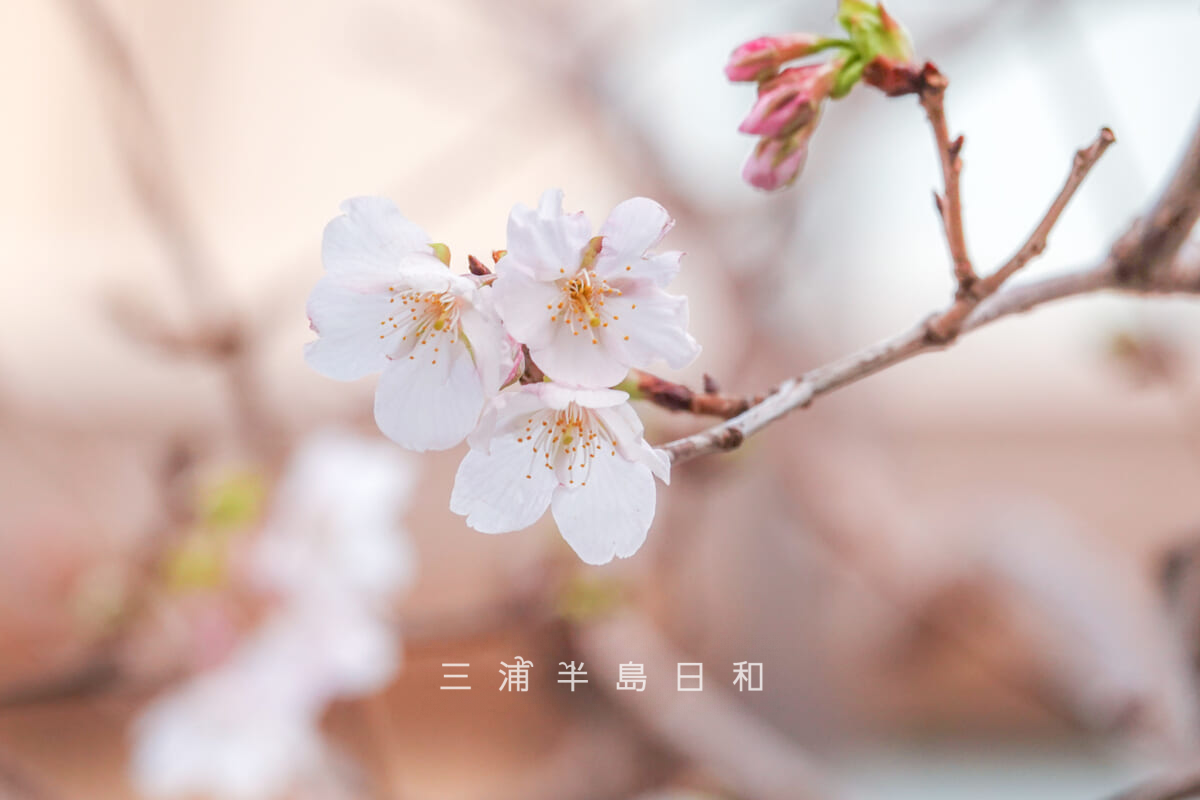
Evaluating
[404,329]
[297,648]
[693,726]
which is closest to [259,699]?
[297,648]

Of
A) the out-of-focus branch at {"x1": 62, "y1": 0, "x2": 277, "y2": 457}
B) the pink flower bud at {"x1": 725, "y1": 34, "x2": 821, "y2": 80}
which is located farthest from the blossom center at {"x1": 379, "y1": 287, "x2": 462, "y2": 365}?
the out-of-focus branch at {"x1": 62, "y1": 0, "x2": 277, "y2": 457}

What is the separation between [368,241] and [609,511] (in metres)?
0.09

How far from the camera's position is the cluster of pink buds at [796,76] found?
25 cm

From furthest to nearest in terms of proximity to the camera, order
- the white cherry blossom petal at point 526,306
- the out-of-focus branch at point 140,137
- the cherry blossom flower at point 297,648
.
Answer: the cherry blossom flower at point 297,648, the out-of-focus branch at point 140,137, the white cherry blossom petal at point 526,306

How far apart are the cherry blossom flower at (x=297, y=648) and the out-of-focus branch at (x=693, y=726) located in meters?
0.20

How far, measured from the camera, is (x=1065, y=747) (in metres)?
1.32

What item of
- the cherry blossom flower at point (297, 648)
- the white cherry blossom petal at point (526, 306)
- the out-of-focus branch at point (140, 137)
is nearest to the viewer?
the white cherry blossom petal at point (526, 306)

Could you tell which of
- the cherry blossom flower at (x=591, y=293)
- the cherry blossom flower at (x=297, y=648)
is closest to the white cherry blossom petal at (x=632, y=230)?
the cherry blossom flower at (x=591, y=293)

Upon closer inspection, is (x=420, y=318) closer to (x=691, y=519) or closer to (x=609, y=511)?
(x=609, y=511)

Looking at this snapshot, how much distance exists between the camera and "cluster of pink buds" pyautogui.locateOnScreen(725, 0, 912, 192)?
0.25 metres

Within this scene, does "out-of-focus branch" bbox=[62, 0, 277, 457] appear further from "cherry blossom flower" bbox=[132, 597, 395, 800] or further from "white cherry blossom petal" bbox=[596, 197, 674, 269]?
"white cherry blossom petal" bbox=[596, 197, 674, 269]

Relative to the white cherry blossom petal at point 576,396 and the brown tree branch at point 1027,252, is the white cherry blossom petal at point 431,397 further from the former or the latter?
the brown tree branch at point 1027,252

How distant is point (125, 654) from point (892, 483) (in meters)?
0.88

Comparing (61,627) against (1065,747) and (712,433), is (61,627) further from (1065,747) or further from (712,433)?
(1065,747)
